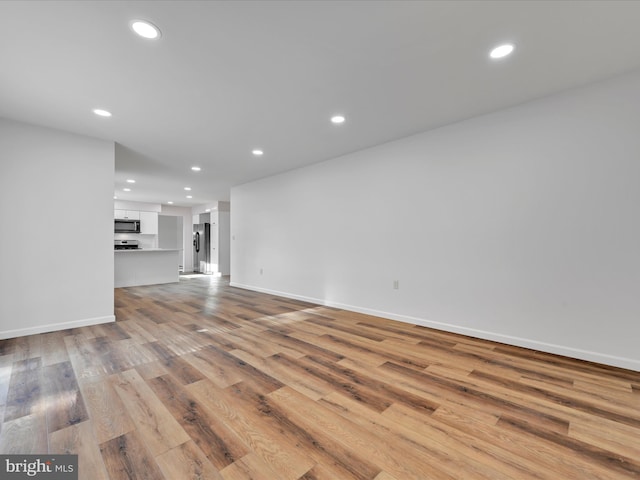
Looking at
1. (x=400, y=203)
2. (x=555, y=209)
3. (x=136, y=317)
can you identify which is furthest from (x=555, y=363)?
(x=136, y=317)

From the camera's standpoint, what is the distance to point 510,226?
3.03 metres

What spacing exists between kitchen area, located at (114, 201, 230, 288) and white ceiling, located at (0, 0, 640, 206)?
4.69 metres

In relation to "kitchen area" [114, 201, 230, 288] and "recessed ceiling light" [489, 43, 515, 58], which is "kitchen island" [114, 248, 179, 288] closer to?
"kitchen area" [114, 201, 230, 288]

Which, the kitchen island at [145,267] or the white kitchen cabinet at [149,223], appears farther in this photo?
the white kitchen cabinet at [149,223]

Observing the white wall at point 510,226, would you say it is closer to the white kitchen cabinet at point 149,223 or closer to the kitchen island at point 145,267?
the kitchen island at point 145,267

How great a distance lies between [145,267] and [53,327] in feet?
13.8

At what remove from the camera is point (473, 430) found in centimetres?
165

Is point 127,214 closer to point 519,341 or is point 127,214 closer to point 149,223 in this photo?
point 149,223

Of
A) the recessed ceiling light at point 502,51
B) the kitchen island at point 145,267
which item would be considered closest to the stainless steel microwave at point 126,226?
the kitchen island at point 145,267

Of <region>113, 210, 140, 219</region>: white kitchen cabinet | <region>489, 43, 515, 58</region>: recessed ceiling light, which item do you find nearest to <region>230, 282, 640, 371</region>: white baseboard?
<region>489, 43, 515, 58</region>: recessed ceiling light

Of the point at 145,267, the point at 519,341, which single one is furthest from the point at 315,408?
the point at 145,267

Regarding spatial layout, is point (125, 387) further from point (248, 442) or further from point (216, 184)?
point (216, 184)

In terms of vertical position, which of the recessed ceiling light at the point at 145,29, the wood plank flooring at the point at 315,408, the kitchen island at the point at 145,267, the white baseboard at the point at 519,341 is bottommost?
the wood plank flooring at the point at 315,408

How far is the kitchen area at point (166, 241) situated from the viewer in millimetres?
7414
